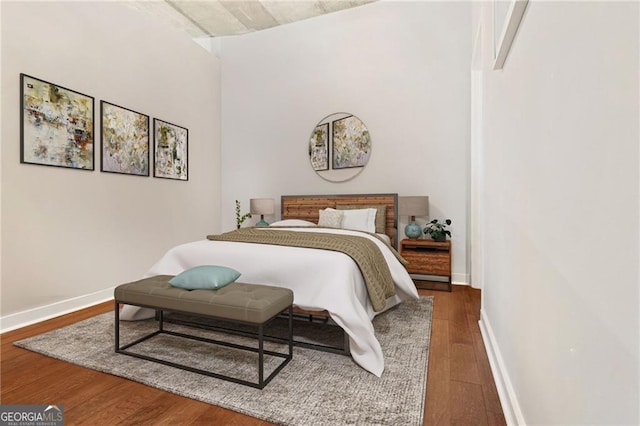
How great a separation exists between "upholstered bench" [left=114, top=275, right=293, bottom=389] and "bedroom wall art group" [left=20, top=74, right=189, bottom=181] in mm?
1663

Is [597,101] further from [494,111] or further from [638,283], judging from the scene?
[494,111]

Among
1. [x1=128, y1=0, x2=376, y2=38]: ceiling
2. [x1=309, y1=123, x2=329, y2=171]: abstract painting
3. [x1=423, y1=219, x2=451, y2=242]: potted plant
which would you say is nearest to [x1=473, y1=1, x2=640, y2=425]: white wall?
[x1=423, y1=219, x2=451, y2=242]: potted plant

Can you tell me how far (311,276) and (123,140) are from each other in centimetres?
273

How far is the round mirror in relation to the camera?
4.37 metres

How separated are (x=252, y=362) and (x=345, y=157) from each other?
10.1 feet

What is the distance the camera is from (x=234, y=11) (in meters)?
4.42

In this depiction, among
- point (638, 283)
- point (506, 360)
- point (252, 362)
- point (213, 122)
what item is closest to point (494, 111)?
point (506, 360)

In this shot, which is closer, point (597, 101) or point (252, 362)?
point (597, 101)

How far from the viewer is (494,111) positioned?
2.06m

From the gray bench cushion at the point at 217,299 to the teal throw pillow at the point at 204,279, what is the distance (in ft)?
0.10

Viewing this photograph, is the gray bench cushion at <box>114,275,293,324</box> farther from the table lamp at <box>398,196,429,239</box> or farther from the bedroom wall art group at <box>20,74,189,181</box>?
the table lamp at <box>398,196,429,239</box>

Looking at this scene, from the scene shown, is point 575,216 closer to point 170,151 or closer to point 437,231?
point 437,231

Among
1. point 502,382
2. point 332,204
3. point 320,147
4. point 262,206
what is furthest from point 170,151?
point 502,382

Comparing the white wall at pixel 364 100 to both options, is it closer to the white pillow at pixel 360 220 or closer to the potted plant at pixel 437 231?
the potted plant at pixel 437 231
